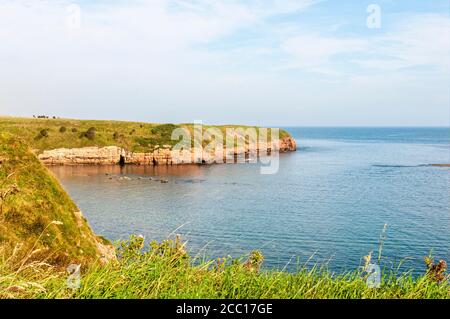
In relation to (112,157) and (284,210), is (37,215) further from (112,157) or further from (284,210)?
(112,157)

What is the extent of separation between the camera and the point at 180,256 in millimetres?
9711

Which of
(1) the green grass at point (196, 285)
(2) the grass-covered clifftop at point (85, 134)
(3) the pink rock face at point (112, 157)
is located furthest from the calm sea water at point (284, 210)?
(2) the grass-covered clifftop at point (85, 134)

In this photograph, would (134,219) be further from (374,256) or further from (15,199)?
(15,199)

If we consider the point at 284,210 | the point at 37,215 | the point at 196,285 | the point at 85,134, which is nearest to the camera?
the point at 196,285

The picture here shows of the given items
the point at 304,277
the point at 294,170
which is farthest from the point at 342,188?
the point at 304,277

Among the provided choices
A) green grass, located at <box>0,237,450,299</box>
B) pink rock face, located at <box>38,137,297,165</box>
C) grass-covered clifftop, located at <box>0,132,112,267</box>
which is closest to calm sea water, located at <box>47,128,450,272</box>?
grass-covered clifftop, located at <box>0,132,112,267</box>

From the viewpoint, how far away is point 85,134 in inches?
5605

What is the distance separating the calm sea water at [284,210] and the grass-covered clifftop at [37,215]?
7268 millimetres

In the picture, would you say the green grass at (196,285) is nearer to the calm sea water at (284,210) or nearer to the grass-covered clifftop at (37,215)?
the grass-covered clifftop at (37,215)

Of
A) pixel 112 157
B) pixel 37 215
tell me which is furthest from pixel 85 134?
pixel 37 215

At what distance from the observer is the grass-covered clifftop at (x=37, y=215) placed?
913 inches

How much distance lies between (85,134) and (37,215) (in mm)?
122311

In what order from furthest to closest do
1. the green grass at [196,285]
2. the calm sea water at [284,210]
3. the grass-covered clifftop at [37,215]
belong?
the calm sea water at [284,210] → the grass-covered clifftop at [37,215] → the green grass at [196,285]

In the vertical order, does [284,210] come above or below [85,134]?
below
